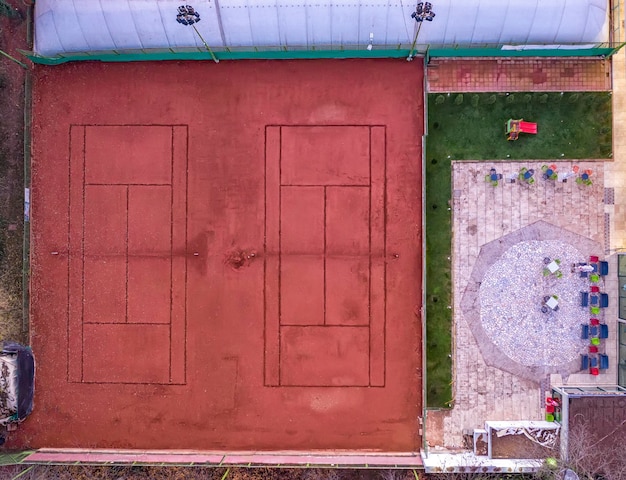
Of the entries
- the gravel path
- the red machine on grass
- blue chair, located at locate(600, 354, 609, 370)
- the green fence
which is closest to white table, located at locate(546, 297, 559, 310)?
the gravel path

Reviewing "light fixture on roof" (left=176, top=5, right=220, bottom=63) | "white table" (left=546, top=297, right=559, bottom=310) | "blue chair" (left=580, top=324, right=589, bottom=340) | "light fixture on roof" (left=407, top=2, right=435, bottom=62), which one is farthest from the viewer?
"blue chair" (left=580, top=324, right=589, bottom=340)

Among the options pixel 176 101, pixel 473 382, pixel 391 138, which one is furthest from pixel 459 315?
pixel 176 101

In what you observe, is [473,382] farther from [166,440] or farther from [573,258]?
[166,440]

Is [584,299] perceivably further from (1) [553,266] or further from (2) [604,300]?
(1) [553,266]

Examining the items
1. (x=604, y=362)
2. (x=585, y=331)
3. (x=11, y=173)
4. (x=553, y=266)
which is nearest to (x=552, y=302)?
(x=553, y=266)

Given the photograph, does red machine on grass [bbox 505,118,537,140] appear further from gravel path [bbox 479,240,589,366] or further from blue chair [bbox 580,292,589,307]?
blue chair [bbox 580,292,589,307]

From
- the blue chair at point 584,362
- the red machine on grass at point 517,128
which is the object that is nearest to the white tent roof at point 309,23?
the red machine on grass at point 517,128
